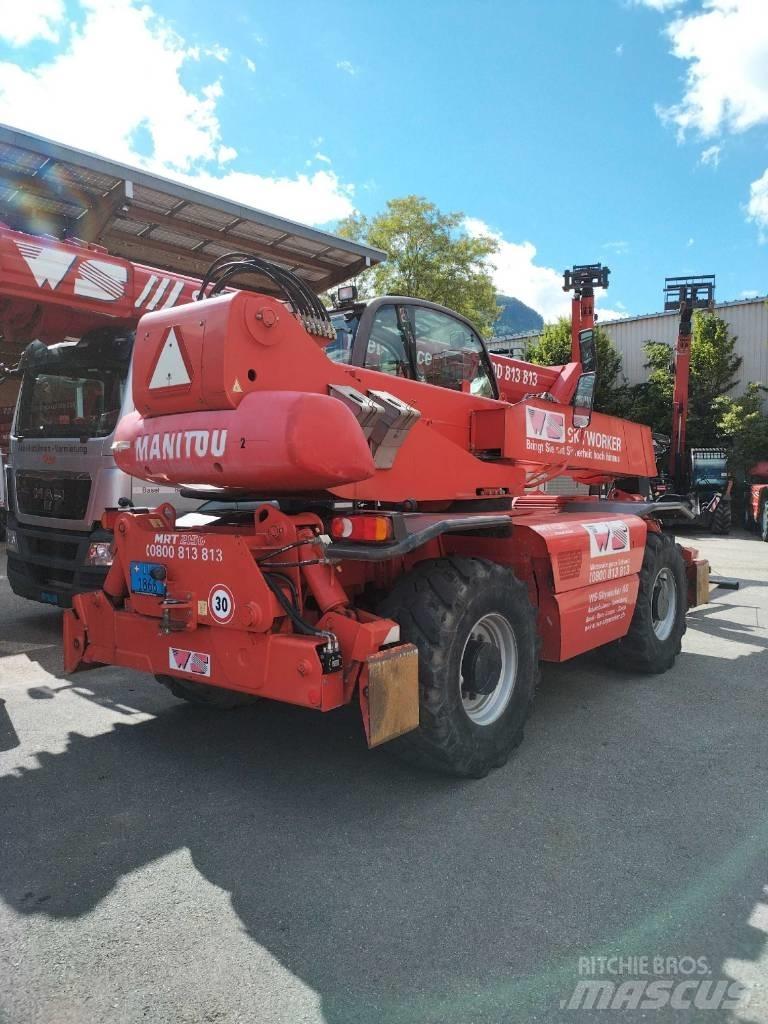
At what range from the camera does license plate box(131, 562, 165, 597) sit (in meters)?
3.86

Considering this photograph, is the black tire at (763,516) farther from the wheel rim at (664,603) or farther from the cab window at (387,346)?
the cab window at (387,346)

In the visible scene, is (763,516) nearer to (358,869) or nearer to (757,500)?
(757,500)

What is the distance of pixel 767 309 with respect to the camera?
26.9 metres

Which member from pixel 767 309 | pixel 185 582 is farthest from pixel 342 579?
pixel 767 309

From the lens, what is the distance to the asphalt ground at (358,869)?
2352 mm

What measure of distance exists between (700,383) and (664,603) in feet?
74.3

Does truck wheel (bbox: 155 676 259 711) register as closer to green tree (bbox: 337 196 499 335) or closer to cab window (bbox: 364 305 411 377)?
cab window (bbox: 364 305 411 377)

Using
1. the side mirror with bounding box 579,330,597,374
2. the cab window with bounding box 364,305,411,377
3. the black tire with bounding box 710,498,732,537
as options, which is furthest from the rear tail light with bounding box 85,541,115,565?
the black tire with bounding box 710,498,732,537

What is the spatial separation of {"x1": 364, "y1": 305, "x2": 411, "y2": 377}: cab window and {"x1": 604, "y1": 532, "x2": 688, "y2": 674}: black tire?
111 inches

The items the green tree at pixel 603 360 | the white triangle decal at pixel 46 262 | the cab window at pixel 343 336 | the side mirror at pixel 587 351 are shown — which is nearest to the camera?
the cab window at pixel 343 336

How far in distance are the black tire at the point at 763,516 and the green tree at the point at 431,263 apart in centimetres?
1110

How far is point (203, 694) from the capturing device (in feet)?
15.9

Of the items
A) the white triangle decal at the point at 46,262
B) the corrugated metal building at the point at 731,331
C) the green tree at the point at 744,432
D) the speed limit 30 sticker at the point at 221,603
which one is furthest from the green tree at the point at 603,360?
the speed limit 30 sticker at the point at 221,603

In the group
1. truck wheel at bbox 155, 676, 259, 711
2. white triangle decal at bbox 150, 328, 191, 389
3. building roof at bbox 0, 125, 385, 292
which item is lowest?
truck wheel at bbox 155, 676, 259, 711
